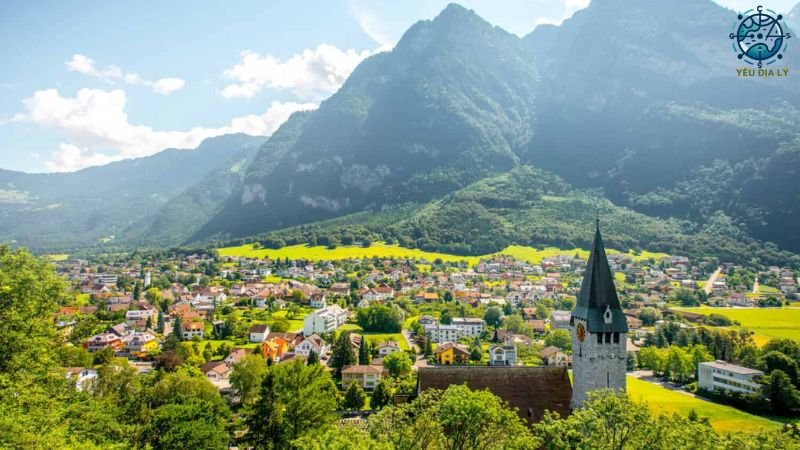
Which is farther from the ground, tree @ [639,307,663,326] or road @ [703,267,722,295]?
road @ [703,267,722,295]

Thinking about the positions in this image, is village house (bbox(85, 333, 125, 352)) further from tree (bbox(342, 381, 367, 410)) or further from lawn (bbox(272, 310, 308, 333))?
tree (bbox(342, 381, 367, 410))

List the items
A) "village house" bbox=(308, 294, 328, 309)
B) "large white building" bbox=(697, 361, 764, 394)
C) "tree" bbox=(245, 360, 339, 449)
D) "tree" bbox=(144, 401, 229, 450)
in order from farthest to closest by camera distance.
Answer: "village house" bbox=(308, 294, 328, 309) → "large white building" bbox=(697, 361, 764, 394) → "tree" bbox=(245, 360, 339, 449) → "tree" bbox=(144, 401, 229, 450)

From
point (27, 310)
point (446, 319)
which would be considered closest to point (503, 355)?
point (446, 319)

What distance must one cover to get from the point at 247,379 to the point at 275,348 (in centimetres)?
2189

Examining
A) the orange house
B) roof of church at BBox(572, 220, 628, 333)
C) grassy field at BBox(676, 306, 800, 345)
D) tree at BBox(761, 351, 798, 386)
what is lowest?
grassy field at BBox(676, 306, 800, 345)

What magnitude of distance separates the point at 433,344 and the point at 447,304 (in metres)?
26.7

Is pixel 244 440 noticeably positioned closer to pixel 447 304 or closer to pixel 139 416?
pixel 139 416

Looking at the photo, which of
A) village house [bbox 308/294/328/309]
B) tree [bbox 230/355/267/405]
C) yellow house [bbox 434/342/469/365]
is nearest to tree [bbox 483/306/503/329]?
yellow house [bbox 434/342/469/365]

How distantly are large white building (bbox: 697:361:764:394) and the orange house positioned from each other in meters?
53.9

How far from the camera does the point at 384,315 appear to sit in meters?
90.9

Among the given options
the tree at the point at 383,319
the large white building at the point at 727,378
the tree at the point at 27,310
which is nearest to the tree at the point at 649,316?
the large white building at the point at 727,378

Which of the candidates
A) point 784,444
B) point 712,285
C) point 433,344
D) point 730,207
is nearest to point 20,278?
point 784,444

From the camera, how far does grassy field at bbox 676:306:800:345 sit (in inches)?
3231

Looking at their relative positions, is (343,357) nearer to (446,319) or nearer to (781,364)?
(446,319)
